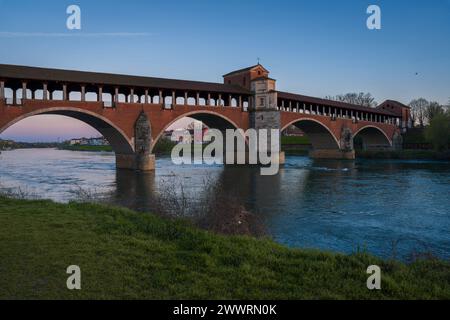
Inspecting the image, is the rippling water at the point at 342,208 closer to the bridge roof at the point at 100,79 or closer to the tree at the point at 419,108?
the bridge roof at the point at 100,79

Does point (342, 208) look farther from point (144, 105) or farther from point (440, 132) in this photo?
point (440, 132)

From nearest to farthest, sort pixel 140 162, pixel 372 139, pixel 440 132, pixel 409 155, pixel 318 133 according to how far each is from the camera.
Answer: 1. pixel 140 162
2. pixel 440 132
3. pixel 409 155
4. pixel 318 133
5. pixel 372 139

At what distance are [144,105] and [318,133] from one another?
35872 mm

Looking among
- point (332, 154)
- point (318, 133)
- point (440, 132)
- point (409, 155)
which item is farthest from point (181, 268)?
point (332, 154)

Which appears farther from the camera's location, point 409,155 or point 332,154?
point 332,154

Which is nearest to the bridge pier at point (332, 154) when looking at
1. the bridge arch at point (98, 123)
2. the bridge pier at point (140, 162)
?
the bridge pier at point (140, 162)

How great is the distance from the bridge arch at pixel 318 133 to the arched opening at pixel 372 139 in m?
12.2

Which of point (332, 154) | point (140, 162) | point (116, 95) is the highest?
point (116, 95)

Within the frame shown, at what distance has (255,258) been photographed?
6441mm

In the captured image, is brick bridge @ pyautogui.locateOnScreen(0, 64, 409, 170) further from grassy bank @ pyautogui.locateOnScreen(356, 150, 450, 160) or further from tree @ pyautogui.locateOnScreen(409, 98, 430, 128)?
tree @ pyautogui.locateOnScreen(409, 98, 430, 128)

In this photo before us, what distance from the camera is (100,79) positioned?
35281 mm

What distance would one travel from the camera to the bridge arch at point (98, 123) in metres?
31.7
